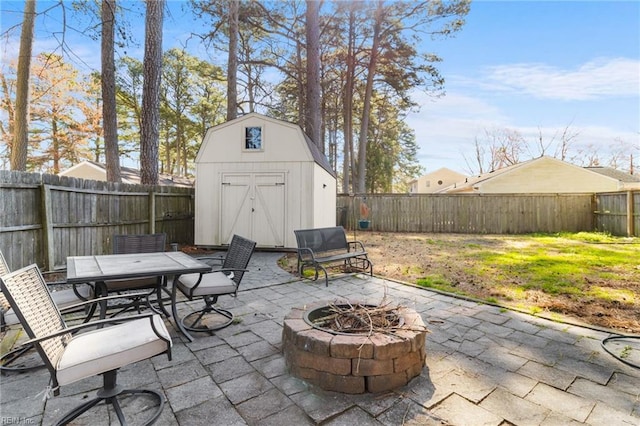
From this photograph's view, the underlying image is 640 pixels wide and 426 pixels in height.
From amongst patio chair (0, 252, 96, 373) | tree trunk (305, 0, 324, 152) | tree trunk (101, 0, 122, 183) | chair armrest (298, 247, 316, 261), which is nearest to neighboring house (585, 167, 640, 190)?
tree trunk (305, 0, 324, 152)

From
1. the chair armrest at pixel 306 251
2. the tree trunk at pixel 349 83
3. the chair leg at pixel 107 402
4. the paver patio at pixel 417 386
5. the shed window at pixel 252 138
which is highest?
the tree trunk at pixel 349 83

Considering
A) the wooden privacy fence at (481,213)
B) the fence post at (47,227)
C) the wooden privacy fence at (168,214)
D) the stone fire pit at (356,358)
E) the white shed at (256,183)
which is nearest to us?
the stone fire pit at (356,358)

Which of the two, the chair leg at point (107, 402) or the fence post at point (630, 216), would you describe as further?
the fence post at point (630, 216)

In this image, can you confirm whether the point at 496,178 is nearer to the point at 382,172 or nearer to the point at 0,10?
the point at 382,172

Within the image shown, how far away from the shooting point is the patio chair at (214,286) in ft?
9.53

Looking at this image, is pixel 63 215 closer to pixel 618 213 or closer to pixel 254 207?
pixel 254 207

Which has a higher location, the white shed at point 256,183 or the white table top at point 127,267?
the white shed at point 256,183

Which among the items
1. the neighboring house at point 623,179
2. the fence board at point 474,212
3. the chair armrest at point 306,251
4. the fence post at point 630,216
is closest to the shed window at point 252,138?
the chair armrest at point 306,251

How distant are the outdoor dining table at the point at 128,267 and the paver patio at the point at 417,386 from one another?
627 millimetres

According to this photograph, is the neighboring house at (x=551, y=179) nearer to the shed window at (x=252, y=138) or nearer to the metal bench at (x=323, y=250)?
the shed window at (x=252, y=138)

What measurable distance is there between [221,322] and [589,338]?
11.2 feet

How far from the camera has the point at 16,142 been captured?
9.23 m

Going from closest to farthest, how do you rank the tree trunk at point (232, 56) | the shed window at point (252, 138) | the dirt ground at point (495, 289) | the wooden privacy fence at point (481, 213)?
the dirt ground at point (495, 289), the shed window at point (252, 138), the tree trunk at point (232, 56), the wooden privacy fence at point (481, 213)

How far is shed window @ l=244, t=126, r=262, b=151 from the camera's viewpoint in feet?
24.6
